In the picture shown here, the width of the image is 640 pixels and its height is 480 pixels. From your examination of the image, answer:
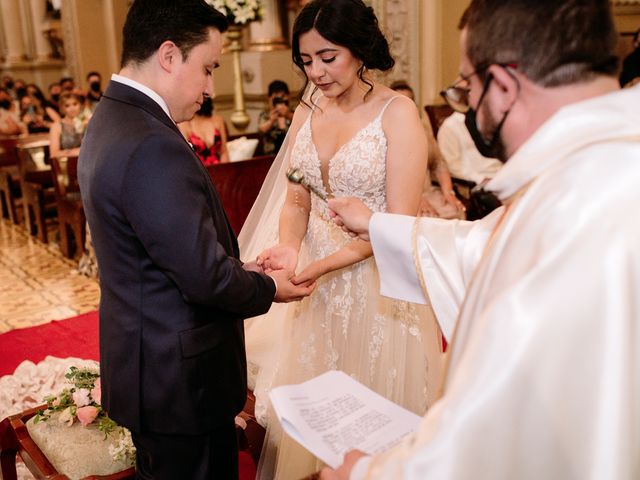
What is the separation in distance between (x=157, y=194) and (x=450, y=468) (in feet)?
3.26

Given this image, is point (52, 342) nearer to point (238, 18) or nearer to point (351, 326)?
point (351, 326)

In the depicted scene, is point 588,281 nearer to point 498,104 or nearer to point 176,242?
point 498,104

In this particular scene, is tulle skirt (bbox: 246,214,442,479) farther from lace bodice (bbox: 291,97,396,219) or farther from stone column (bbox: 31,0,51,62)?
stone column (bbox: 31,0,51,62)

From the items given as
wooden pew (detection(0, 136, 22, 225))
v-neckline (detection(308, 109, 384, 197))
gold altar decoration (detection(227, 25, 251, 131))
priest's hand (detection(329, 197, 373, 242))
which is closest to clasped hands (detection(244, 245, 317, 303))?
v-neckline (detection(308, 109, 384, 197))

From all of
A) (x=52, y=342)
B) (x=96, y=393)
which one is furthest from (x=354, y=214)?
(x=52, y=342)

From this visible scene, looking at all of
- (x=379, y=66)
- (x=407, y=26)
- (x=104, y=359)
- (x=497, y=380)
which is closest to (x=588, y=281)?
(x=497, y=380)

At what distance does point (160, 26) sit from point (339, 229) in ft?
3.58

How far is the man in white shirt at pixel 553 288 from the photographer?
3.36 ft

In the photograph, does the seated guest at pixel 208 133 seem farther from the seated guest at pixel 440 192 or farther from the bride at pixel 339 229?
the bride at pixel 339 229

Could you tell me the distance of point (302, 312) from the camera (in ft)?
8.91

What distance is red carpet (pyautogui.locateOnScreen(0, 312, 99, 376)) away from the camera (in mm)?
4493

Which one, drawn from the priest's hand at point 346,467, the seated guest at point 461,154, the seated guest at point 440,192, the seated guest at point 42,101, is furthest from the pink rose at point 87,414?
the seated guest at point 42,101

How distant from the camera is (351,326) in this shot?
259cm

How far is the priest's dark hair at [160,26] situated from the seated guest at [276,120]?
4.89 m
